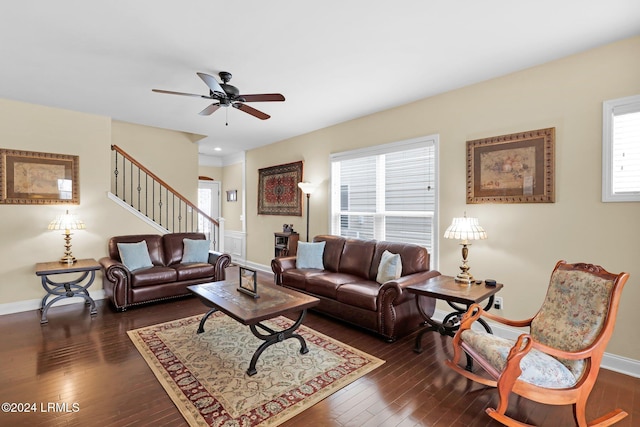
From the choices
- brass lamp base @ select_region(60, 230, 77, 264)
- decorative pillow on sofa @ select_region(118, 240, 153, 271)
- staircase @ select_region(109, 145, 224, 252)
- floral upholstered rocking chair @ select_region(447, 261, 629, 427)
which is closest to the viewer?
floral upholstered rocking chair @ select_region(447, 261, 629, 427)

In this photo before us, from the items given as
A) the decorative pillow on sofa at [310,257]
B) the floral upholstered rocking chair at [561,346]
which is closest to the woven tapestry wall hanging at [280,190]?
the decorative pillow on sofa at [310,257]

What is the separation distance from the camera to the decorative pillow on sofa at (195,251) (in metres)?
5.08

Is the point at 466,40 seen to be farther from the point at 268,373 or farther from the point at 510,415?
the point at 268,373

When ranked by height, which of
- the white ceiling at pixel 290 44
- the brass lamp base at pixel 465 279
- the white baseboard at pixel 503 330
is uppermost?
the white ceiling at pixel 290 44

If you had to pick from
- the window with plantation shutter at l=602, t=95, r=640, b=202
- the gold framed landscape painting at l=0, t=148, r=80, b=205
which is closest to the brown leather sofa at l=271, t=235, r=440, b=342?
the window with plantation shutter at l=602, t=95, r=640, b=202

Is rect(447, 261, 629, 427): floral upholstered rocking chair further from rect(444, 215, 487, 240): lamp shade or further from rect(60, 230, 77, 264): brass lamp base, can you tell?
rect(60, 230, 77, 264): brass lamp base

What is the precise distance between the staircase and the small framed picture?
2924 millimetres

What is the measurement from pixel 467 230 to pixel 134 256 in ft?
14.8

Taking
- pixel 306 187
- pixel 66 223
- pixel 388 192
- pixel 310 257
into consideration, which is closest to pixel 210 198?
pixel 306 187

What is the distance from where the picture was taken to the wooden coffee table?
2611mm

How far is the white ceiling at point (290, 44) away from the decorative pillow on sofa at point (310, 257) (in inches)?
85.4

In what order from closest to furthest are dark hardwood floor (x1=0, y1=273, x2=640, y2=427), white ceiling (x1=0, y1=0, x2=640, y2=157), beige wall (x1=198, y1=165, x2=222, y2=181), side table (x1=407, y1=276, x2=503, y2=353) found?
dark hardwood floor (x1=0, y1=273, x2=640, y2=427), white ceiling (x1=0, y1=0, x2=640, y2=157), side table (x1=407, y1=276, x2=503, y2=353), beige wall (x1=198, y1=165, x2=222, y2=181)

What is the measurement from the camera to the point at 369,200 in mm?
4781

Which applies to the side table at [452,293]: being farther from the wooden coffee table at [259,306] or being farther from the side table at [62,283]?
the side table at [62,283]
